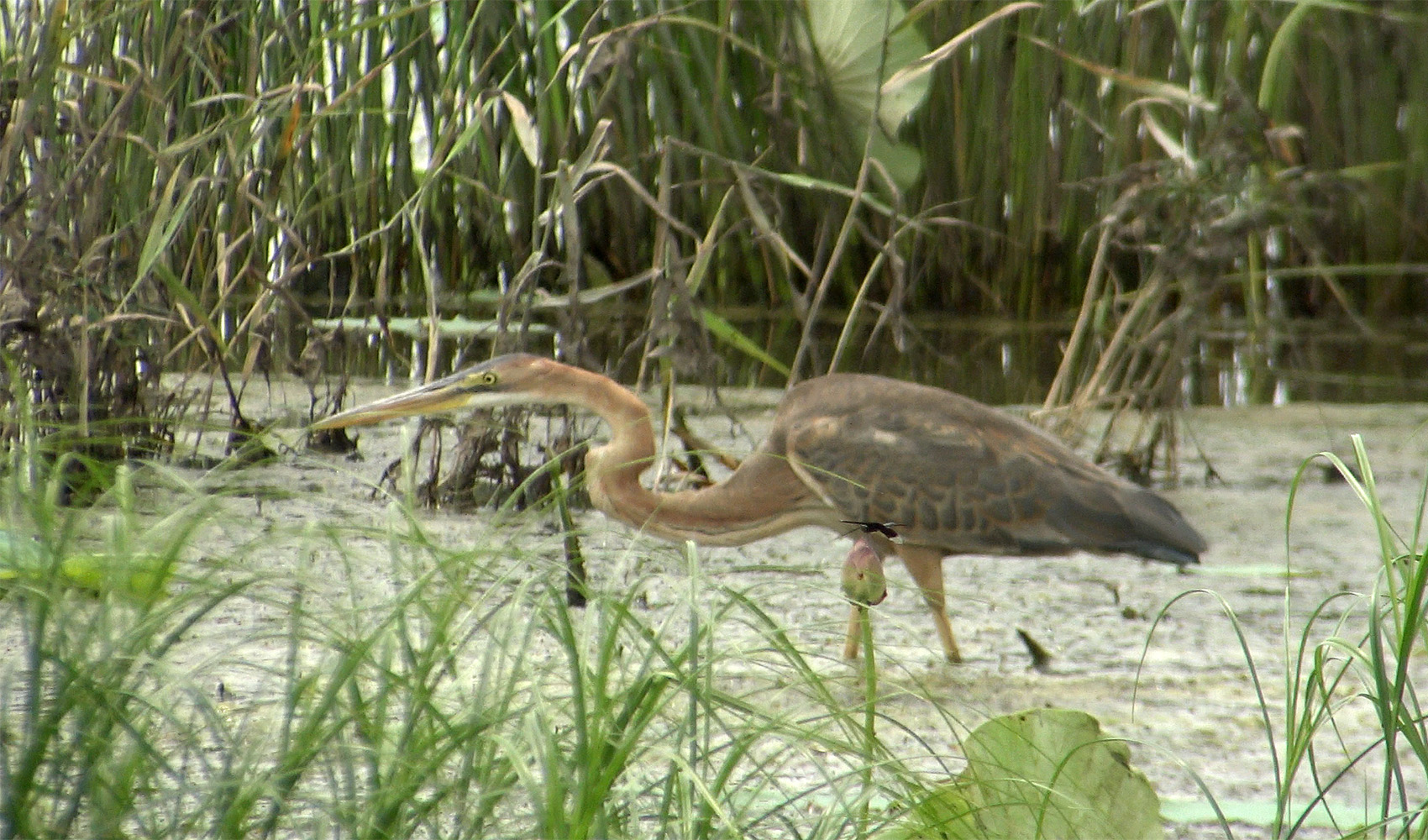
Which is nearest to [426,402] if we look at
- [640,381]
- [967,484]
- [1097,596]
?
[640,381]

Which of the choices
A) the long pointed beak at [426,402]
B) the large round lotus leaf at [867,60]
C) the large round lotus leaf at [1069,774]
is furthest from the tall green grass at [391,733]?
the large round lotus leaf at [867,60]

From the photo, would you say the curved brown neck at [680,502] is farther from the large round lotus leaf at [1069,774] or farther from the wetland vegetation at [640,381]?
the large round lotus leaf at [1069,774]

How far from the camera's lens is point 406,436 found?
6.98 ft

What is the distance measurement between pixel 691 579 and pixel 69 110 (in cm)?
221

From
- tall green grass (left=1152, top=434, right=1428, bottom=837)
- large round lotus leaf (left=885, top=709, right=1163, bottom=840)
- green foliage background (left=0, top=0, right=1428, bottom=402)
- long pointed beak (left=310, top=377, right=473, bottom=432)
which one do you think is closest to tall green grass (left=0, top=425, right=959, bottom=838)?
large round lotus leaf (left=885, top=709, right=1163, bottom=840)

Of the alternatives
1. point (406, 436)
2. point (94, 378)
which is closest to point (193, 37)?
point (94, 378)

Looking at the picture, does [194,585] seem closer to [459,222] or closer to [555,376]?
[555,376]

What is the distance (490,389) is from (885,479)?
2.48ft

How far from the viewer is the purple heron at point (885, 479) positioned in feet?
9.40

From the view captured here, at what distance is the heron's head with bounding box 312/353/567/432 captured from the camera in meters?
3.08

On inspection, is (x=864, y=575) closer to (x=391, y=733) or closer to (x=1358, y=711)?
(x=391, y=733)

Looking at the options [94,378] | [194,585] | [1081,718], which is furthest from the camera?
[94,378]

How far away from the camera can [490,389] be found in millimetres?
3115

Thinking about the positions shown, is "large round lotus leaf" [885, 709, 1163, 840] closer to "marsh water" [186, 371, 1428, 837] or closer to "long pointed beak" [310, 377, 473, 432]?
"marsh water" [186, 371, 1428, 837]
